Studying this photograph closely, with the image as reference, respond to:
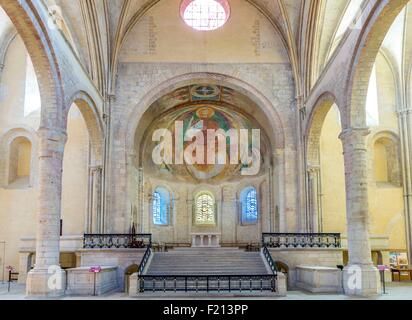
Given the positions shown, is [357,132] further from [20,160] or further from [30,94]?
[20,160]

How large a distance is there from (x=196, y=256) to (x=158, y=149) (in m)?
10.3

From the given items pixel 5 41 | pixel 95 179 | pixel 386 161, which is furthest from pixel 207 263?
pixel 5 41

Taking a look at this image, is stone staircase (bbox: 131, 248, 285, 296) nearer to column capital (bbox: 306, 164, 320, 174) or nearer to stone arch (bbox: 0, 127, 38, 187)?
column capital (bbox: 306, 164, 320, 174)

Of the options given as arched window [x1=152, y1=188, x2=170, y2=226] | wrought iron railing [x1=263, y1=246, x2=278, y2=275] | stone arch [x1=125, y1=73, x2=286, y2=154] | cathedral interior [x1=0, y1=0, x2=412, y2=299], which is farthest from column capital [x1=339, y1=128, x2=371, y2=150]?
arched window [x1=152, y1=188, x2=170, y2=226]

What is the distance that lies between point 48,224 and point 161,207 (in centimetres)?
1474

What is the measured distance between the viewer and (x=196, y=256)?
1841 cm

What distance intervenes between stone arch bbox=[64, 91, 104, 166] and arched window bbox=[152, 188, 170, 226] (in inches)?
301

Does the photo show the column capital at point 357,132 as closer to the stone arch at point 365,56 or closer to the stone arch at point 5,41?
the stone arch at point 365,56

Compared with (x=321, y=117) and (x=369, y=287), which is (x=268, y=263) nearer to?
(x=369, y=287)

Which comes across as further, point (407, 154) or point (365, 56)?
point (407, 154)

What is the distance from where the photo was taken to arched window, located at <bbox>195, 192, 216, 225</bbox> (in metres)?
28.9

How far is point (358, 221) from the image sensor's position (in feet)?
46.1

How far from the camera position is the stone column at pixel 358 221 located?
13609mm
